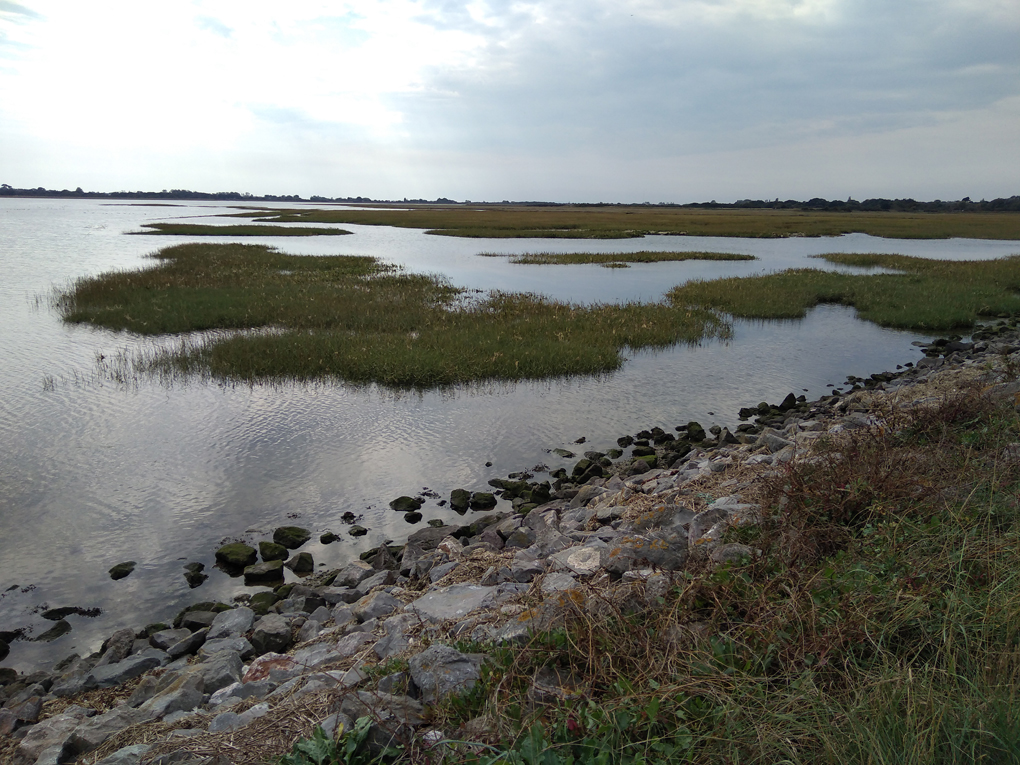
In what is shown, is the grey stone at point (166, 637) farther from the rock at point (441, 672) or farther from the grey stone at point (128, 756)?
the rock at point (441, 672)

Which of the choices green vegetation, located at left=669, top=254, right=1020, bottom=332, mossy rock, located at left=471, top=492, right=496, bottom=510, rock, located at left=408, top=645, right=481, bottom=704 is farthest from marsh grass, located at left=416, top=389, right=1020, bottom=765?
green vegetation, located at left=669, top=254, right=1020, bottom=332

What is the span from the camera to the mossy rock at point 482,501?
35.4ft

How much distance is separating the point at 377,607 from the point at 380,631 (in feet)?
2.34

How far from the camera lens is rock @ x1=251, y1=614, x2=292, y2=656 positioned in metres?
6.54

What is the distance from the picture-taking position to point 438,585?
704 cm

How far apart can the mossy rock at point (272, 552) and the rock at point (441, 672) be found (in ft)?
18.1

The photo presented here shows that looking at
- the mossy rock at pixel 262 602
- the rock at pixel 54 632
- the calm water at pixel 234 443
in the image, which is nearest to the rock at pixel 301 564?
the calm water at pixel 234 443

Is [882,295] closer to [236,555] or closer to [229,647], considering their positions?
[236,555]

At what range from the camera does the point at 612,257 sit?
167 ft

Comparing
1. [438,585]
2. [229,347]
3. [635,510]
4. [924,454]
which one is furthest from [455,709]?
[229,347]

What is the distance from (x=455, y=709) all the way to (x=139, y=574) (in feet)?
22.8

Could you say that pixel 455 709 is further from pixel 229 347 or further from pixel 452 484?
pixel 229 347

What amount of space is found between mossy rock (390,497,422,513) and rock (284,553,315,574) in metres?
1.96

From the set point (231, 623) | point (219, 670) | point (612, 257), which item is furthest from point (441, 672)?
point (612, 257)
